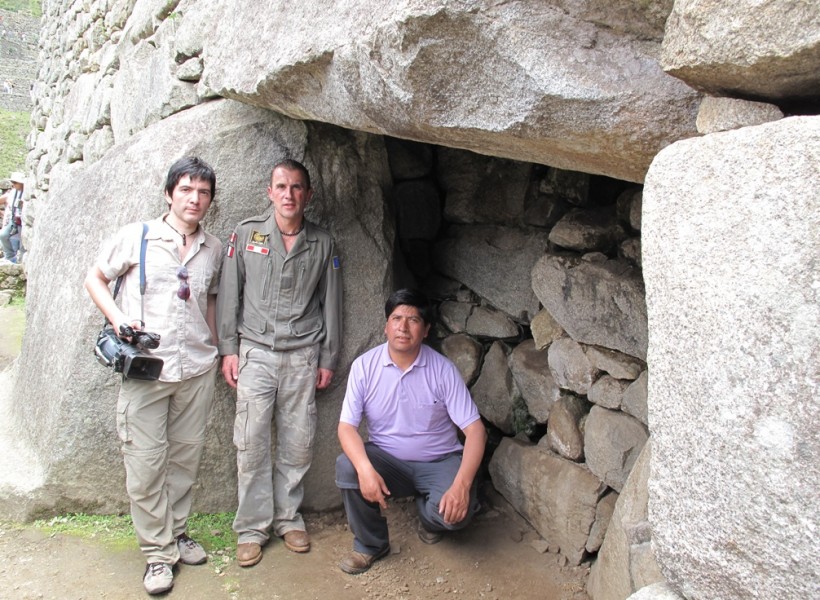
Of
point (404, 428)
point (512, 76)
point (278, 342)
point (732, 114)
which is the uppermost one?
point (512, 76)

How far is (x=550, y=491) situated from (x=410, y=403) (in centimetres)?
75

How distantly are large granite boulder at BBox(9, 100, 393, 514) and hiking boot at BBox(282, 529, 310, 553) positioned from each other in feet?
0.94

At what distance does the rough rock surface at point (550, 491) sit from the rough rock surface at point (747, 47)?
2167 mm

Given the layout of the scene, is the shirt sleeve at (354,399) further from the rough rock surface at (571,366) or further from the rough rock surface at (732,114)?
the rough rock surface at (732,114)

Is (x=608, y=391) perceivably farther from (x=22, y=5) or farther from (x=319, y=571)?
(x=22, y=5)

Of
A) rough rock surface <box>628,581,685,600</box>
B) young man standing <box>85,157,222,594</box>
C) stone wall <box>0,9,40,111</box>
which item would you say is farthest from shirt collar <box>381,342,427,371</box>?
stone wall <box>0,9,40,111</box>

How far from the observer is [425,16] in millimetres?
1690

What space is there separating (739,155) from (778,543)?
1.82 ft

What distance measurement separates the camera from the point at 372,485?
9.81ft

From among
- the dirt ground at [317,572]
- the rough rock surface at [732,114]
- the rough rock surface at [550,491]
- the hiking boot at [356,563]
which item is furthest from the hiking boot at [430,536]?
the rough rock surface at [732,114]

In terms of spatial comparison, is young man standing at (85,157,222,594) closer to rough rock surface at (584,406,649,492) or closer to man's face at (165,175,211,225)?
man's face at (165,175,211,225)

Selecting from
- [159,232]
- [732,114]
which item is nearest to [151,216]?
[159,232]

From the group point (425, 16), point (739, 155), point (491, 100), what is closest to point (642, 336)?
point (491, 100)

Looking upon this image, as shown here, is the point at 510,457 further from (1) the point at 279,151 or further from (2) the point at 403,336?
(1) the point at 279,151
